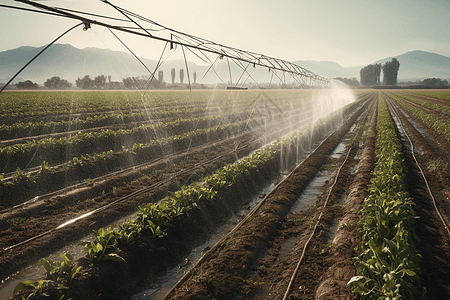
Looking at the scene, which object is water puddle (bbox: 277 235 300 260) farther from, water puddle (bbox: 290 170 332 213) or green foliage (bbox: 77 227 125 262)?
green foliage (bbox: 77 227 125 262)

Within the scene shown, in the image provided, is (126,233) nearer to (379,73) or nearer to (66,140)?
(66,140)

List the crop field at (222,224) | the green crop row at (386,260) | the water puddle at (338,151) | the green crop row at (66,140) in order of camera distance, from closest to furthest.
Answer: the green crop row at (386,260), the crop field at (222,224), the green crop row at (66,140), the water puddle at (338,151)

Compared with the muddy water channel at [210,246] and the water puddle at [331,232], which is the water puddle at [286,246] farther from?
the water puddle at [331,232]

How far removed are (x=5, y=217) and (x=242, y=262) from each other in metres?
6.04

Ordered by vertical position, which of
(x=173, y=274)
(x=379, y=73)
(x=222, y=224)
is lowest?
(x=173, y=274)

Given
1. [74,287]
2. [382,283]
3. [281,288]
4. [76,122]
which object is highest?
[76,122]

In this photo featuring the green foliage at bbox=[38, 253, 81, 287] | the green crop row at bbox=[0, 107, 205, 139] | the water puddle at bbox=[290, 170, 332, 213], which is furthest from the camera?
the green crop row at bbox=[0, 107, 205, 139]

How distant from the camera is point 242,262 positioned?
5.20 metres

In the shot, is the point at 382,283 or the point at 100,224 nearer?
the point at 382,283

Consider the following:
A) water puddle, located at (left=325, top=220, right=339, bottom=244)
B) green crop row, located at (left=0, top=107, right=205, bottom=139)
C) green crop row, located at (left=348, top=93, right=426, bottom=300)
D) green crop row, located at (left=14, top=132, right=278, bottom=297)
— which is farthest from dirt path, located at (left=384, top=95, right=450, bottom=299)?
green crop row, located at (left=0, top=107, right=205, bottom=139)

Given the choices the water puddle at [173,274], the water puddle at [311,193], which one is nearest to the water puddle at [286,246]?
the water puddle at [173,274]

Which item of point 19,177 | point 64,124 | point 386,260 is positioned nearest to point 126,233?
point 386,260

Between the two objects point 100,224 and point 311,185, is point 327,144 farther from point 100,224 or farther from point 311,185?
point 100,224

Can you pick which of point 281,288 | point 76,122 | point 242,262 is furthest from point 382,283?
point 76,122
